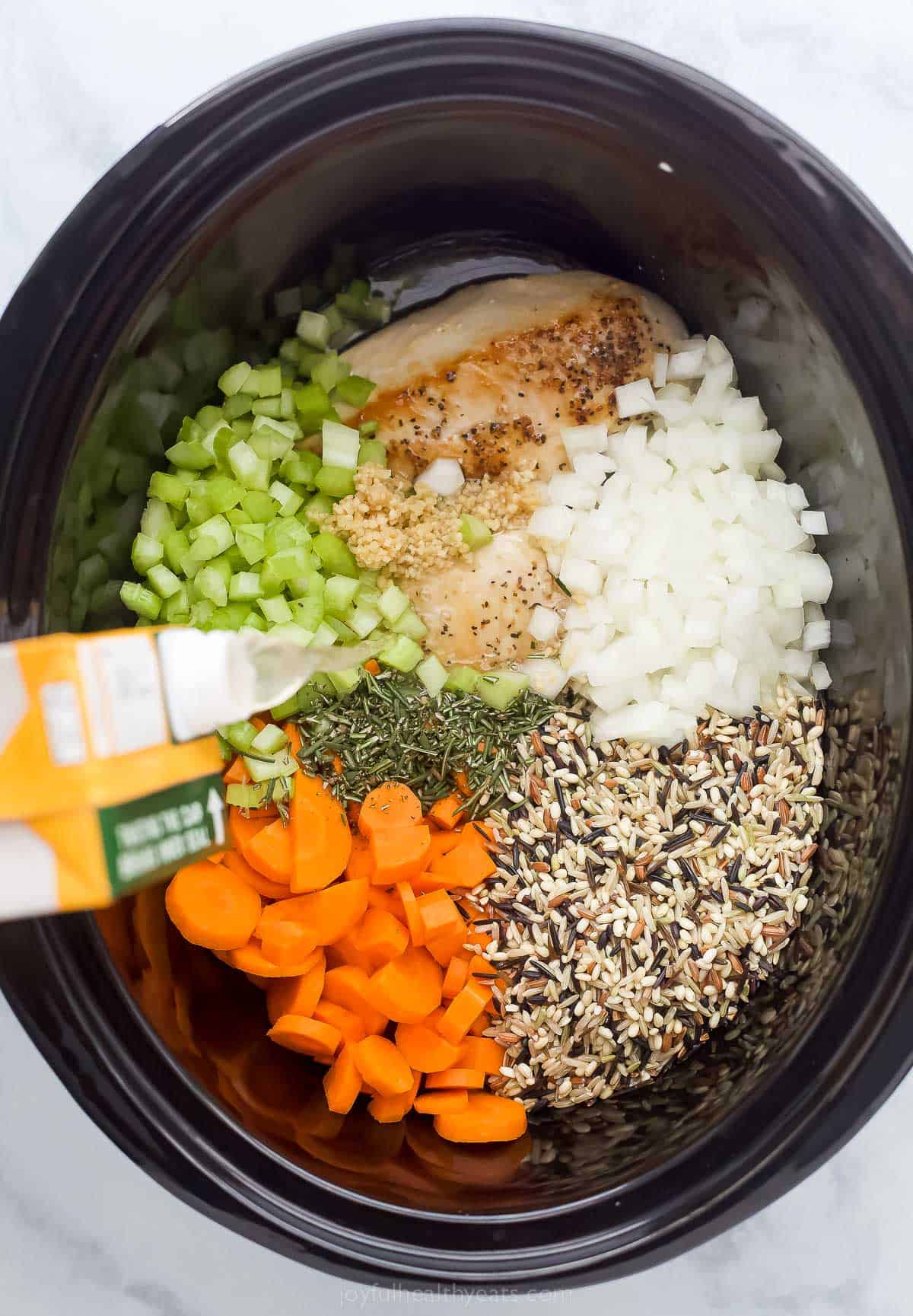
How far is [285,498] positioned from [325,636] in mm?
262

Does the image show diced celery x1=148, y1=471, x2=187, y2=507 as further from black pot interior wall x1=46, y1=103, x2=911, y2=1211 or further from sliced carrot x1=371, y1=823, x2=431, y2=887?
sliced carrot x1=371, y1=823, x2=431, y2=887

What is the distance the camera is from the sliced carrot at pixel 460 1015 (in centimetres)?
159

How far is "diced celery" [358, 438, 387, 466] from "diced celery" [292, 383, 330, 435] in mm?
92

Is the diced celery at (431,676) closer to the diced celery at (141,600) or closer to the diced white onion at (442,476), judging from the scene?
the diced white onion at (442,476)

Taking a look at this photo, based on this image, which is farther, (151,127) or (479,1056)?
(151,127)

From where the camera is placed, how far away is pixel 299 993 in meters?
1.58

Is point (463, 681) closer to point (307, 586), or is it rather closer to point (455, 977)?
point (307, 586)

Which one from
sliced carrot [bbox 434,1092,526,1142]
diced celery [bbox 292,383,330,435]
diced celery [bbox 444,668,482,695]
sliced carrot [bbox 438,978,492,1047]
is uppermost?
diced celery [bbox 292,383,330,435]

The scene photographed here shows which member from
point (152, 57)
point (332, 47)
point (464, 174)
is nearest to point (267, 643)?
point (332, 47)

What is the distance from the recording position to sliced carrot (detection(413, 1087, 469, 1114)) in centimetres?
158

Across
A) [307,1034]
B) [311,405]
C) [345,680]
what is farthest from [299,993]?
[311,405]

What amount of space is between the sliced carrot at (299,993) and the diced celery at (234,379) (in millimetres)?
975

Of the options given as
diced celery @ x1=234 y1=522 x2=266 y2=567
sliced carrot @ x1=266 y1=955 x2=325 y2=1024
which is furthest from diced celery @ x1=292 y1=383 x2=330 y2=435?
sliced carrot @ x1=266 y1=955 x2=325 y2=1024

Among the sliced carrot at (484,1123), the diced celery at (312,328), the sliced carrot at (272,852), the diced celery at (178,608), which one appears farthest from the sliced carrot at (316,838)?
the diced celery at (312,328)
